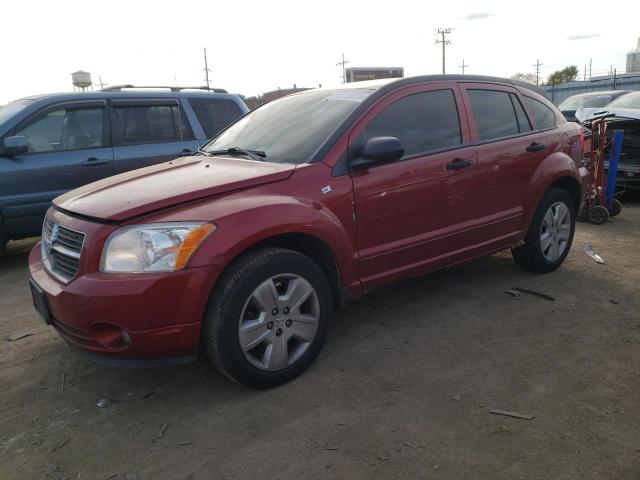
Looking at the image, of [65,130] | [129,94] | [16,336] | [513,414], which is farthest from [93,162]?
[513,414]

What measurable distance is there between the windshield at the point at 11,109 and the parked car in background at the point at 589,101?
11171mm

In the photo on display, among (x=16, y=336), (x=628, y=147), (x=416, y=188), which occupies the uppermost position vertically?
(x=416, y=188)

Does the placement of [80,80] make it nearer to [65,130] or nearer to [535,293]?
[65,130]

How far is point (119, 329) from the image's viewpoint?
2.56 m

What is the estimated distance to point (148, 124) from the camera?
20.1 ft

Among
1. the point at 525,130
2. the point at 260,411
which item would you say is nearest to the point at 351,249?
the point at 260,411

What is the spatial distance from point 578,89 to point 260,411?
45777 mm

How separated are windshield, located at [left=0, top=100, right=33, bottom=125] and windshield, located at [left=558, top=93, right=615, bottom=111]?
12.0 metres

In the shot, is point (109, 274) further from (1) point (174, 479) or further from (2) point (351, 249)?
(2) point (351, 249)

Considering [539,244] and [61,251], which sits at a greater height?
[61,251]

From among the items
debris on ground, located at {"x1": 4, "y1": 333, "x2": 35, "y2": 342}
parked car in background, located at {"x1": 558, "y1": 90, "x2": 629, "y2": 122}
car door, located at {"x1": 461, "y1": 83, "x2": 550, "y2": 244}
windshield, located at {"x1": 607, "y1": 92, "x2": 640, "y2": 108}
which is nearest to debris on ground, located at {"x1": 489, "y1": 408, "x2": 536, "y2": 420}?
car door, located at {"x1": 461, "y1": 83, "x2": 550, "y2": 244}

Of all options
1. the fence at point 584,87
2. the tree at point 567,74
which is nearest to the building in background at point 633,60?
the tree at point 567,74

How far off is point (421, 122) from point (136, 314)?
2.30m

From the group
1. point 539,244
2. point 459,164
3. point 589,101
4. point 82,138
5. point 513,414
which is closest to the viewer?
point 513,414
